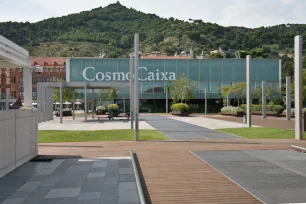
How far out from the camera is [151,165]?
10.8m

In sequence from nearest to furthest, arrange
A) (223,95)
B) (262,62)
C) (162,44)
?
(223,95) → (262,62) → (162,44)

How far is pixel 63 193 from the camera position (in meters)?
7.74

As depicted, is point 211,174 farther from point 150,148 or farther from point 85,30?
point 85,30

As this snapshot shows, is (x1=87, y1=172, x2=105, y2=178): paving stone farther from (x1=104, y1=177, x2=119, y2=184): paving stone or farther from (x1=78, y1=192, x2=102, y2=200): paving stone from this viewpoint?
(x1=78, y1=192, x2=102, y2=200): paving stone

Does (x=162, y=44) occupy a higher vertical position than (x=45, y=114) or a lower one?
higher

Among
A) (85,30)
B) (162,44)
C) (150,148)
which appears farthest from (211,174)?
(85,30)

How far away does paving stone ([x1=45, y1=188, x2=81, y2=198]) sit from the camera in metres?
7.52

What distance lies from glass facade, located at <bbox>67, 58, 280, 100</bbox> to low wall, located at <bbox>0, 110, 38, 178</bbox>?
51.2m

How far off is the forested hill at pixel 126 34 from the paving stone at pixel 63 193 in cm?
12811

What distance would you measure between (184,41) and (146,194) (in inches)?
5713

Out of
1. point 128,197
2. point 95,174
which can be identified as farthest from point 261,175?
point 95,174

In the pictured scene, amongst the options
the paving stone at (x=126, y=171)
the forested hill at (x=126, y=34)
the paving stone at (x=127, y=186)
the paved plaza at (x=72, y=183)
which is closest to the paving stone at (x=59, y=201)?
the paved plaza at (x=72, y=183)

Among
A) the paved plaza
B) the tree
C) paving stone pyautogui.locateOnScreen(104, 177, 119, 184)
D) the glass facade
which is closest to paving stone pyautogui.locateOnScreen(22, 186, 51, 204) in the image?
the paved plaza

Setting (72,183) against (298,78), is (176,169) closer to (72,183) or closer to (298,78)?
(72,183)
